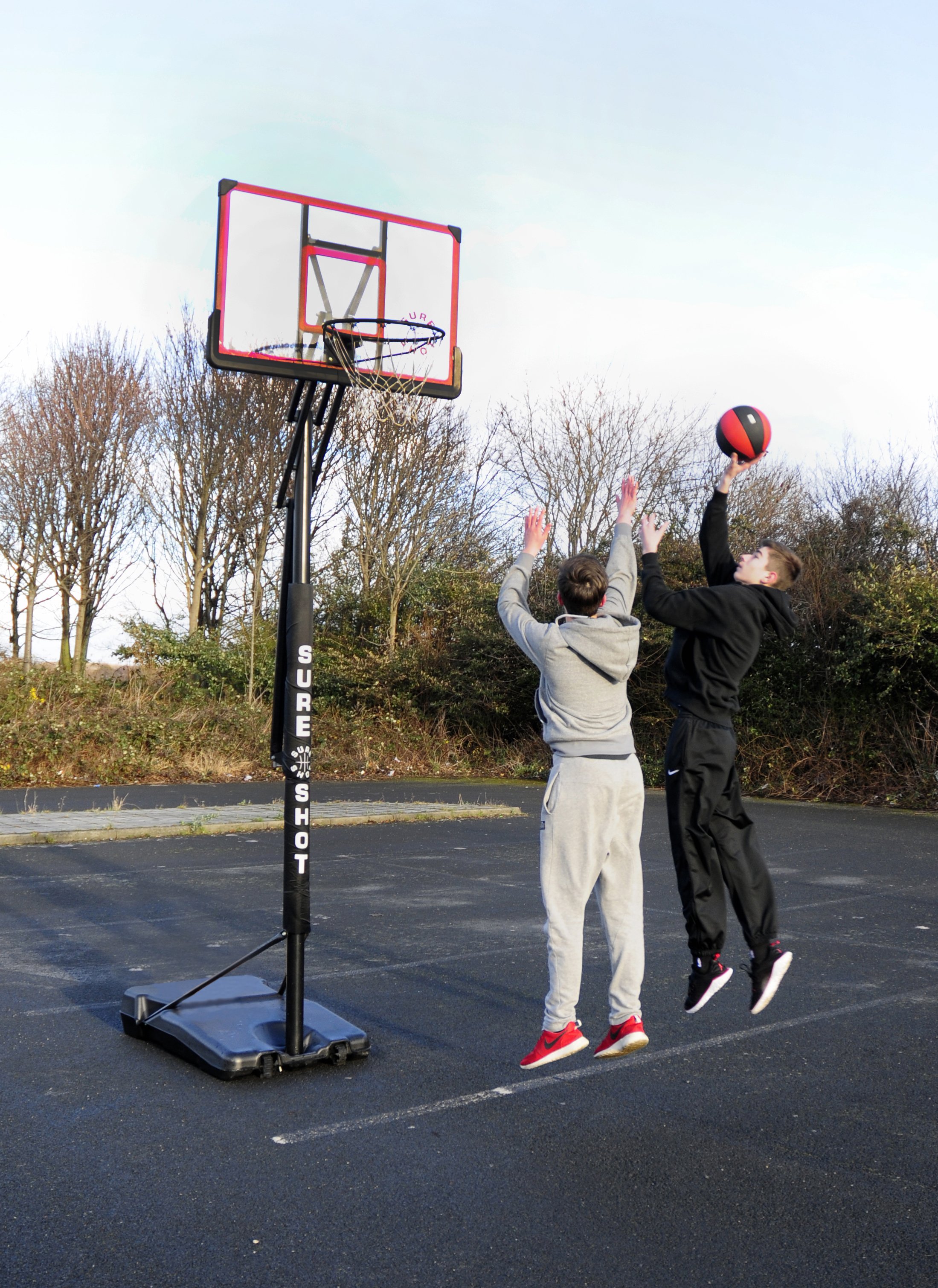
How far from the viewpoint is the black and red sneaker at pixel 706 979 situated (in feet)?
15.7

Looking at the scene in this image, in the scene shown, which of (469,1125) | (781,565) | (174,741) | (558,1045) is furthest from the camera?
(174,741)

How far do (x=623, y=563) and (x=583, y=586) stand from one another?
275 millimetres

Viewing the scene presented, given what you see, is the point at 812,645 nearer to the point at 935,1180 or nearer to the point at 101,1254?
the point at 935,1180

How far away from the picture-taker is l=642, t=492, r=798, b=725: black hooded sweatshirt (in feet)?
15.8

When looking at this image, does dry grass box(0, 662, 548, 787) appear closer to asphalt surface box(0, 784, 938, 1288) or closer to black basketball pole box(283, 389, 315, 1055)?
asphalt surface box(0, 784, 938, 1288)

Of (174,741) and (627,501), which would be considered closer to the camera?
(627,501)

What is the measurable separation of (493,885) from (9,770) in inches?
436

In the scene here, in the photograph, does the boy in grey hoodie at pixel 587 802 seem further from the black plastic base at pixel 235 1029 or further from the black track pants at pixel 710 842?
the black plastic base at pixel 235 1029

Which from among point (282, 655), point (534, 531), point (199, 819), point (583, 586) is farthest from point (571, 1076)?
point (199, 819)

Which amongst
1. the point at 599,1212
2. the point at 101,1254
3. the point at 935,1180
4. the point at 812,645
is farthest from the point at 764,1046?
the point at 812,645

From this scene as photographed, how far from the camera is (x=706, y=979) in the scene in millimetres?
4793

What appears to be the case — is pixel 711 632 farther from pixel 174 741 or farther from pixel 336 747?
pixel 336 747

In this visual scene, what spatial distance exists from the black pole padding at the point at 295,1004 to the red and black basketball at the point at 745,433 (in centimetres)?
291

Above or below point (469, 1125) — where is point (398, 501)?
above
